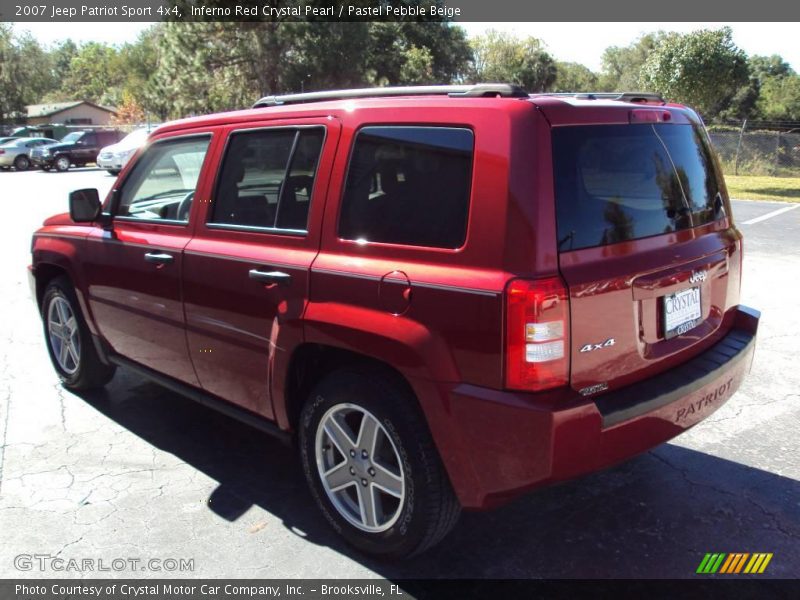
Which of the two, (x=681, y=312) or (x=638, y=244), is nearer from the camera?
(x=638, y=244)

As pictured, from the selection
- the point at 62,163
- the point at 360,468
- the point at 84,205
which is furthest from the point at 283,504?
the point at 62,163

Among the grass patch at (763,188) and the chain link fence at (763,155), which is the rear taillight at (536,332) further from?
the chain link fence at (763,155)

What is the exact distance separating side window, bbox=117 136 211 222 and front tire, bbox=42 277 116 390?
0.93 meters

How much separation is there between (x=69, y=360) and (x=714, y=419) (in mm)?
4419

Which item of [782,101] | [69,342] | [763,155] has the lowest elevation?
[69,342]

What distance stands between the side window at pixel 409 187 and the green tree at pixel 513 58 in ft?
230

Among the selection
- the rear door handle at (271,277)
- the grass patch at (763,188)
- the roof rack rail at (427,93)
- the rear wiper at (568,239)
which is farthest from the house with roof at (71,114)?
the rear wiper at (568,239)

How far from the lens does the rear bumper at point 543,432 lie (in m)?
2.37

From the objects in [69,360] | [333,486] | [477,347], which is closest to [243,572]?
[333,486]

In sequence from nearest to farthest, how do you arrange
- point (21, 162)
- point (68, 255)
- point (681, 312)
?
point (681, 312) < point (68, 255) < point (21, 162)

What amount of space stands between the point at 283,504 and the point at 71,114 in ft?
262

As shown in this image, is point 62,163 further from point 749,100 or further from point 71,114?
point 749,100

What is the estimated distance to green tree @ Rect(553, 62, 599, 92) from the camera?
77.2 m

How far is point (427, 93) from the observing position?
2982mm
